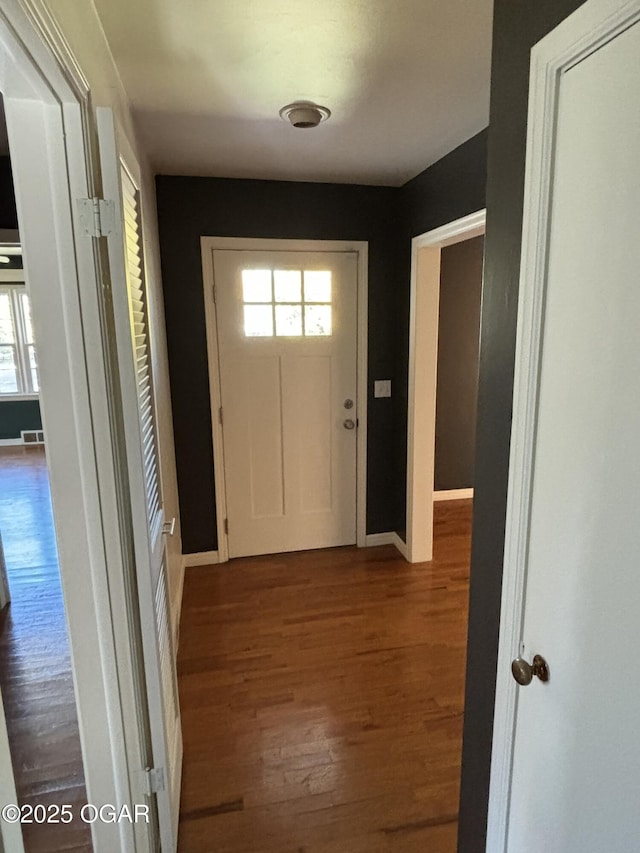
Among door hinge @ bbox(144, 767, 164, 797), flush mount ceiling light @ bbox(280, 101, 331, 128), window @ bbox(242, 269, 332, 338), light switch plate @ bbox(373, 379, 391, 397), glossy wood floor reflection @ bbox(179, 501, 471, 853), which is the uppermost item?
flush mount ceiling light @ bbox(280, 101, 331, 128)

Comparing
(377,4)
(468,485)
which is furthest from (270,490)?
(377,4)

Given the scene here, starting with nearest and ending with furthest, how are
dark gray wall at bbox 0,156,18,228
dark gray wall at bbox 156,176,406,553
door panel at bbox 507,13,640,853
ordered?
door panel at bbox 507,13,640,853
dark gray wall at bbox 0,156,18,228
dark gray wall at bbox 156,176,406,553

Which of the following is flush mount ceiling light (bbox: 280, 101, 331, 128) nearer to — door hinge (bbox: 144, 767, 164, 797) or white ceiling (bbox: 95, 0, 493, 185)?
white ceiling (bbox: 95, 0, 493, 185)

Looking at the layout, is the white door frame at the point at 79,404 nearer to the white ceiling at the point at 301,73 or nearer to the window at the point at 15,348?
the white ceiling at the point at 301,73

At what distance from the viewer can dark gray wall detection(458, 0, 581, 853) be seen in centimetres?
97

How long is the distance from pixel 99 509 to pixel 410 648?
73.7 inches

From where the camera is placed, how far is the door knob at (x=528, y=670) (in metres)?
0.96

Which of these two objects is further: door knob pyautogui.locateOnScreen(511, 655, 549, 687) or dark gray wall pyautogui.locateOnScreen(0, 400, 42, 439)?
dark gray wall pyautogui.locateOnScreen(0, 400, 42, 439)

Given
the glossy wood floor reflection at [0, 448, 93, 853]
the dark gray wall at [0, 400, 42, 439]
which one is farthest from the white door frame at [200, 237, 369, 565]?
the dark gray wall at [0, 400, 42, 439]

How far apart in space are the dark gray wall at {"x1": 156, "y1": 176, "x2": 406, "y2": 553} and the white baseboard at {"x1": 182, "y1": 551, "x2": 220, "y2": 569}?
33mm

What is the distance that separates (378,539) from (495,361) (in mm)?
2713

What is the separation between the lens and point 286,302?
323 cm

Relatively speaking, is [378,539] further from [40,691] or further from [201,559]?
[40,691]

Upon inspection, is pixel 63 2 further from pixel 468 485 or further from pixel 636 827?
pixel 468 485
